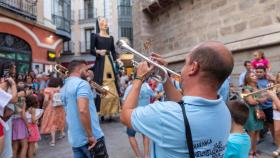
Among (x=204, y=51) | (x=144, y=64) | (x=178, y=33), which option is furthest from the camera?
(x=178, y=33)

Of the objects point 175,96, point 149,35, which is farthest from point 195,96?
point 149,35

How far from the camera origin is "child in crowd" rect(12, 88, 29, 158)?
225 inches

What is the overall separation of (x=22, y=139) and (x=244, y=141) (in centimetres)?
407

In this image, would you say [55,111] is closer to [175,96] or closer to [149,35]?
[175,96]

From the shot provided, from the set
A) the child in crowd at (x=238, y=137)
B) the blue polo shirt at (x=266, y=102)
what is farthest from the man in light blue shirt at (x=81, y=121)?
the blue polo shirt at (x=266, y=102)

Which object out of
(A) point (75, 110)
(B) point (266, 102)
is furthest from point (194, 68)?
(B) point (266, 102)

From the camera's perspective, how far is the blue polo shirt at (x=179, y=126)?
178cm

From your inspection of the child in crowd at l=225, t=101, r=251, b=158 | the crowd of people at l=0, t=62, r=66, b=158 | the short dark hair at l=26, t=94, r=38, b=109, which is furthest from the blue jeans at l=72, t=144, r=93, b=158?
the short dark hair at l=26, t=94, r=38, b=109

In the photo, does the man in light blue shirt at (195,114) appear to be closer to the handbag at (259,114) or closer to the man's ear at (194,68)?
the man's ear at (194,68)

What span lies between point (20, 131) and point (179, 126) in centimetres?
459

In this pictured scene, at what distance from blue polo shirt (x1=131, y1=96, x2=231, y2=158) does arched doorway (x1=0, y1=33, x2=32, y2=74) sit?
47.7 ft

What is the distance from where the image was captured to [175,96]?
246 cm

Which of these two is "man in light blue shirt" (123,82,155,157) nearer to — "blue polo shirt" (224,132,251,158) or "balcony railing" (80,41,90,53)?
"blue polo shirt" (224,132,251,158)

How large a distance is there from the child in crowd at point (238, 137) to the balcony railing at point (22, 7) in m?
13.7
